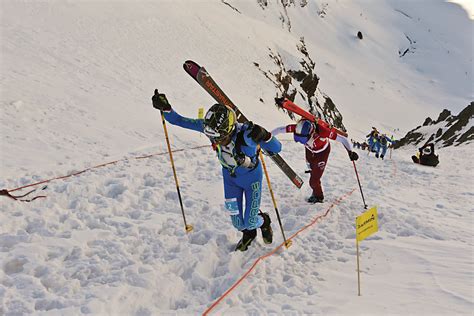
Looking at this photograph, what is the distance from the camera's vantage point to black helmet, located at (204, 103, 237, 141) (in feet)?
18.0

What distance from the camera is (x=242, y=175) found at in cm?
605

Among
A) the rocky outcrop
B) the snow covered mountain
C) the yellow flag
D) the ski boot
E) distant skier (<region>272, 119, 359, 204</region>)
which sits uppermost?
the snow covered mountain

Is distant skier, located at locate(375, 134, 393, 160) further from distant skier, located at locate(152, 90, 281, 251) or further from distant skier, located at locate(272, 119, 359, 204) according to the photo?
distant skier, located at locate(152, 90, 281, 251)

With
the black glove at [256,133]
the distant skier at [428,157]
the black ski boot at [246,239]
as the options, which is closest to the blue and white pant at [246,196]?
the black ski boot at [246,239]

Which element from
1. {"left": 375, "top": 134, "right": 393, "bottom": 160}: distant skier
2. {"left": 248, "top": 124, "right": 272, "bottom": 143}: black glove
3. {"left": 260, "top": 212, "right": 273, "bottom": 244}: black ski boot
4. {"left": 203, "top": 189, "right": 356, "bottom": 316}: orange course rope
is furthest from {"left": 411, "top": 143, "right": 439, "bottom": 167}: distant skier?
{"left": 248, "top": 124, "right": 272, "bottom": 143}: black glove

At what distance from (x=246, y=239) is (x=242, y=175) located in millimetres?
1101

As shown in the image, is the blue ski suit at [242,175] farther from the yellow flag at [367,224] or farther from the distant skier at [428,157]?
the distant skier at [428,157]

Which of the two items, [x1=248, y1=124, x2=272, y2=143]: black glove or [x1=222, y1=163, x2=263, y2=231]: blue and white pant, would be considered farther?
[x1=222, y1=163, x2=263, y2=231]: blue and white pant

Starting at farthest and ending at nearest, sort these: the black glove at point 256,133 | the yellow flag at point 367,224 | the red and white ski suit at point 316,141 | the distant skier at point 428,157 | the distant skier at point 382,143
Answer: the distant skier at point 382,143 < the distant skier at point 428,157 < the red and white ski suit at point 316,141 < the black glove at point 256,133 < the yellow flag at point 367,224

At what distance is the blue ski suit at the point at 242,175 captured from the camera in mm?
5812

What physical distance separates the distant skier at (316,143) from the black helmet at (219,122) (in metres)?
3.04

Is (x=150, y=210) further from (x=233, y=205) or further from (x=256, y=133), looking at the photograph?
(x=256, y=133)

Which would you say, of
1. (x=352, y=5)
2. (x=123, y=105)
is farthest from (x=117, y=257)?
(x=352, y=5)

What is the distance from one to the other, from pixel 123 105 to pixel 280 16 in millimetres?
51443
